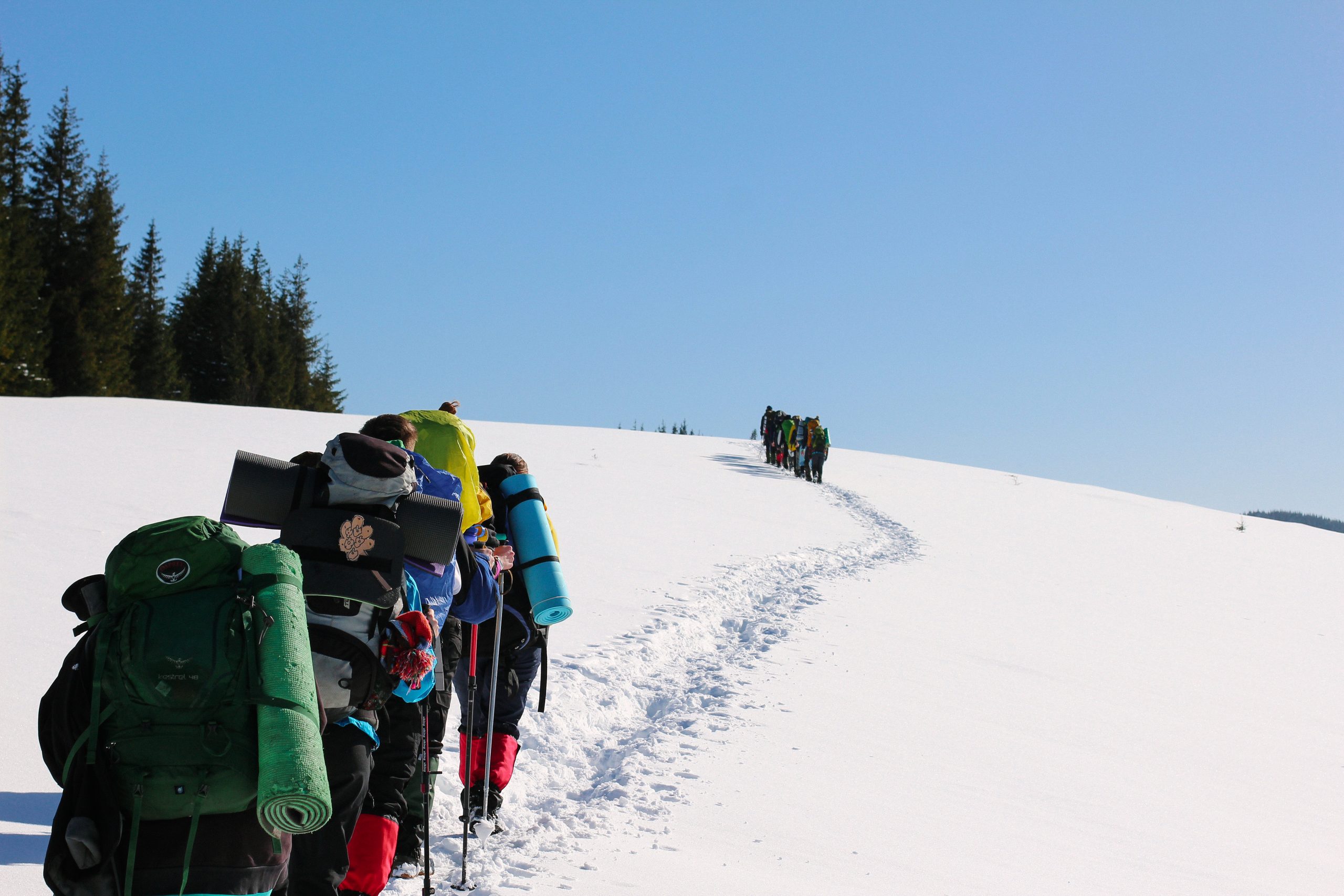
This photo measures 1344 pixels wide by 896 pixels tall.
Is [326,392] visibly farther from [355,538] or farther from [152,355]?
[355,538]

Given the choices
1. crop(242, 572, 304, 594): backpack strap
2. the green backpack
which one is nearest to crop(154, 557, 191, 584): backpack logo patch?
the green backpack

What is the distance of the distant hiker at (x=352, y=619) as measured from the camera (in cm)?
251

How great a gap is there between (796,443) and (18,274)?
28.9 metres

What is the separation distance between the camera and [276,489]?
106 inches

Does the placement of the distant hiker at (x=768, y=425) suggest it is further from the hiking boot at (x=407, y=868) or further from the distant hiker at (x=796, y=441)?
the hiking boot at (x=407, y=868)

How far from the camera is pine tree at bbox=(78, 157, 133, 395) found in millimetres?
36281

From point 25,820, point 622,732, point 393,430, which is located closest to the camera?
point 393,430

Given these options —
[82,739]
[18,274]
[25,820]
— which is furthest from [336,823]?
[18,274]

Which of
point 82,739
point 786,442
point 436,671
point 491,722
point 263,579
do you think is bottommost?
point 491,722

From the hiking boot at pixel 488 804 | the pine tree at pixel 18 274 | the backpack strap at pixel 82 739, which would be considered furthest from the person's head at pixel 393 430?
→ the pine tree at pixel 18 274

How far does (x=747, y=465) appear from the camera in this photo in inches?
1082

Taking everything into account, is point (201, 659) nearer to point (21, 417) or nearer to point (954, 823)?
point (954, 823)

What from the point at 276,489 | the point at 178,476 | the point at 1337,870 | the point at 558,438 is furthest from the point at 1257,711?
the point at 558,438

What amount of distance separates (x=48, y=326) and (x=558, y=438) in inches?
879
